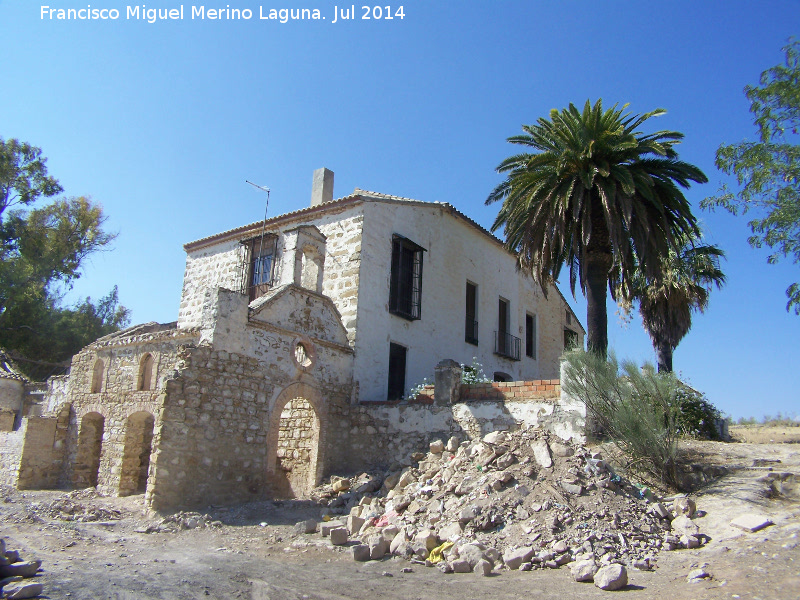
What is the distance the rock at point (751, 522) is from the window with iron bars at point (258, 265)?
1295 centimetres

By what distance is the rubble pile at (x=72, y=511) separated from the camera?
10.3 metres

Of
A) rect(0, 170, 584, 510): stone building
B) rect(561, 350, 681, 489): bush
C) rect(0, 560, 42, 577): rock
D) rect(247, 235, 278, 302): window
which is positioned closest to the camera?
rect(0, 560, 42, 577): rock

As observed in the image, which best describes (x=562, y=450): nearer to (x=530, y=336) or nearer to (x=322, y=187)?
(x=322, y=187)

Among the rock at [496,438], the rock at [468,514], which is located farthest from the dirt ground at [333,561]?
the rock at [496,438]

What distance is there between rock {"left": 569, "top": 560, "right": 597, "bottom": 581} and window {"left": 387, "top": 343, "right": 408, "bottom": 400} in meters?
9.62

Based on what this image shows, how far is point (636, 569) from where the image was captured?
22.2 feet

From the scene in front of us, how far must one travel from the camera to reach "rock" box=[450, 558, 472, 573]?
7242 millimetres

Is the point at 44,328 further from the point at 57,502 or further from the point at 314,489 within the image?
the point at 314,489

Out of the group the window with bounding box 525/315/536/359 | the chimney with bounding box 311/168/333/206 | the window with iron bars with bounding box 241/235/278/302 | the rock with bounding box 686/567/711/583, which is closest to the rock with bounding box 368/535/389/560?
the rock with bounding box 686/567/711/583

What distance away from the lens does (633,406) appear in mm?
9477

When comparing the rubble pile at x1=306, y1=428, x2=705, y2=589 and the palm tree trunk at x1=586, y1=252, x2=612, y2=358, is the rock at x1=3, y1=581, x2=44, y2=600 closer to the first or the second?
the rubble pile at x1=306, y1=428, x2=705, y2=589

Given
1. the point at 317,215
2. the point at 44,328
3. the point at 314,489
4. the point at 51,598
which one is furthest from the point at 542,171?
the point at 44,328

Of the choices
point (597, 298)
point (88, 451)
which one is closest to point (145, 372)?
point (88, 451)

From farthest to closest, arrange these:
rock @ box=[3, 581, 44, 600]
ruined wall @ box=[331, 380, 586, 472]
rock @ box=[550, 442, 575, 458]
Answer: ruined wall @ box=[331, 380, 586, 472] < rock @ box=[550, 442, 575, 458] < rock @ box=[3, 581, 44, 600]
